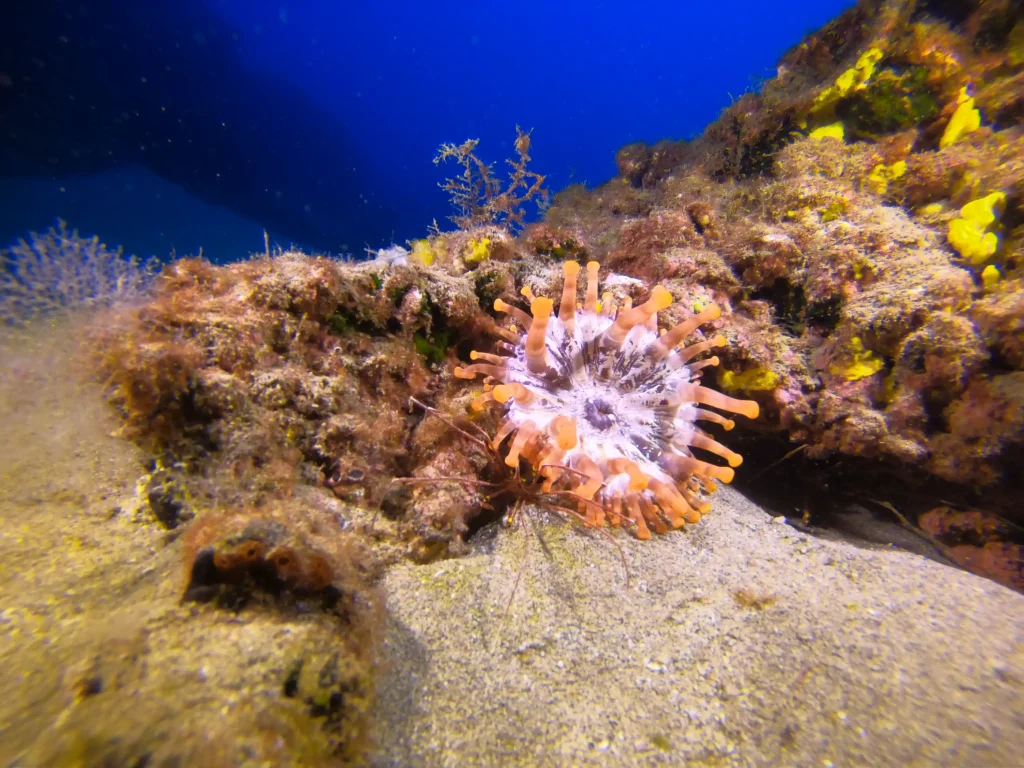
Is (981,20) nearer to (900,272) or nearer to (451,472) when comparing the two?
(900,272)

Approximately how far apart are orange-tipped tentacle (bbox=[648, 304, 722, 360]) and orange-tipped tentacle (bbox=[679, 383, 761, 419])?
0.28 m

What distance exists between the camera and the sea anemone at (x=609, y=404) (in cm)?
271

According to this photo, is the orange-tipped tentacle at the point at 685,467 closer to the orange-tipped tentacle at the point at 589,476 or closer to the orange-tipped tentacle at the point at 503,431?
the orange-tipped tentacle at the point at 589,476

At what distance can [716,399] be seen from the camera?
289 centimetres

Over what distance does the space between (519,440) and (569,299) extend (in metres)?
1.01

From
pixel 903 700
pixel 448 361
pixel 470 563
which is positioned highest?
pixel 448 361

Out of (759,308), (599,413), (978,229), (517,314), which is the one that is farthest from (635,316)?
(978,229)

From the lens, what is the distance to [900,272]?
339 cm

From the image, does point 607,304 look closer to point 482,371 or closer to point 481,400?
point 482,371

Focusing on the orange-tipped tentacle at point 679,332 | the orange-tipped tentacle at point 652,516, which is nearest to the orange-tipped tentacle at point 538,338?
the orange-tipped tentacle at point 679,332

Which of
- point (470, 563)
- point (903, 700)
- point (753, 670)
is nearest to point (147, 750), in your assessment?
point (470, 563)

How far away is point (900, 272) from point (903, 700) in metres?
3.01

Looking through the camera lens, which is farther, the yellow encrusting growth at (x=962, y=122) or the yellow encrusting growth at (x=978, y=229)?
the yellow encrusting growth at (x=962, y=122)

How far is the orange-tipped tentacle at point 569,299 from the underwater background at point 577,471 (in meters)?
0.02
